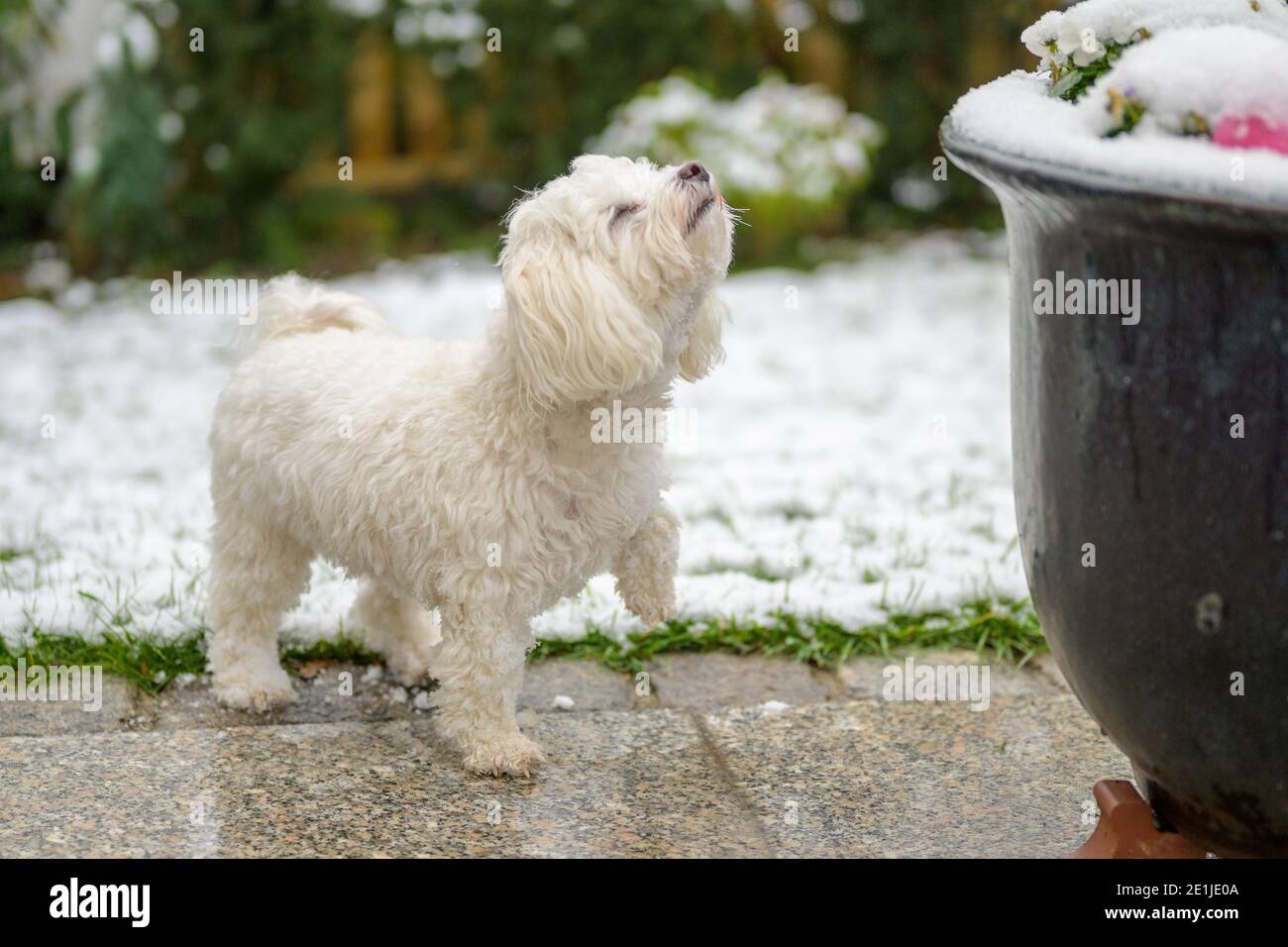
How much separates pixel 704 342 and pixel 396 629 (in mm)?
940

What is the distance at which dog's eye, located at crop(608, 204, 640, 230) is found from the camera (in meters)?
2.47

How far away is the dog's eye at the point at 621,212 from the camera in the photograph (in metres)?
2.47

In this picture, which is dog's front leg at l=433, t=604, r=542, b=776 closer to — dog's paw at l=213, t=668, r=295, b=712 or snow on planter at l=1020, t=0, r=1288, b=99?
dog's paw at l=213, t=668, r=295, b=712

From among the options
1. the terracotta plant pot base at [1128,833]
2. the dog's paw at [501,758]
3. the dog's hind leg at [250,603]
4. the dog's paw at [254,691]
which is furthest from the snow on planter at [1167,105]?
the dog's paw at [254,691]

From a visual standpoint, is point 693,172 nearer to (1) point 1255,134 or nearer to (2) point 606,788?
(1) point 1255,134

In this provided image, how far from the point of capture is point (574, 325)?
2428mm

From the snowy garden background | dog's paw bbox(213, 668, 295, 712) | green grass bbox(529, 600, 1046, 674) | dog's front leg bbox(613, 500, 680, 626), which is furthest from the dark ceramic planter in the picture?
dog's paw bbox(213, 668, 295, 712)

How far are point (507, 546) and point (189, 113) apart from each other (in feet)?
14.8

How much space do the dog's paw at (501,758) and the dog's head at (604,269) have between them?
645 millimetres

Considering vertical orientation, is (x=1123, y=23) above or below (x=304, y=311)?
above

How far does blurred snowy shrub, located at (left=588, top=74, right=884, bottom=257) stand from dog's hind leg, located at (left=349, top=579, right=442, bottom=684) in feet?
12.9

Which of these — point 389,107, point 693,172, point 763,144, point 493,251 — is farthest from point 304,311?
point 389,107
